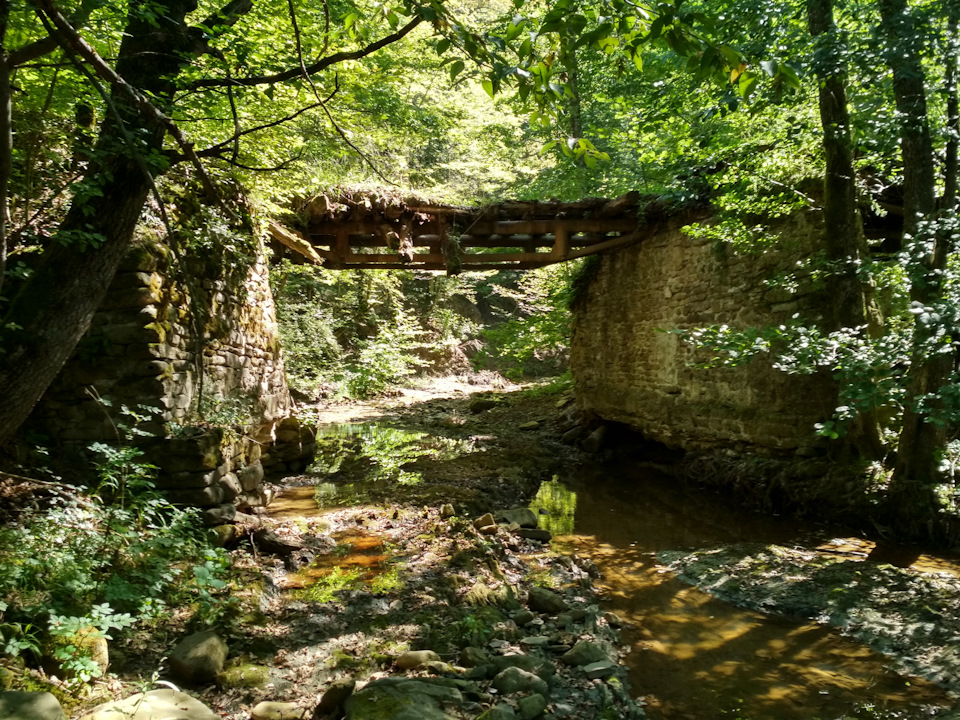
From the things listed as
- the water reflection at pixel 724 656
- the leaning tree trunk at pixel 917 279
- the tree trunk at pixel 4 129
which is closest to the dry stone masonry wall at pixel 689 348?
the leaning tree trunk at pixel 917 279

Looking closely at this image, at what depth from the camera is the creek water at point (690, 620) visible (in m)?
3.30

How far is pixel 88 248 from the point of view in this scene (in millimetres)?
3072

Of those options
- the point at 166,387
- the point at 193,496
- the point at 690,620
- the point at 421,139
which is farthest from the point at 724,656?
the point at 421,139

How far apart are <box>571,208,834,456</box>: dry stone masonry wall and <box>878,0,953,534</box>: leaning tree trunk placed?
1.12m

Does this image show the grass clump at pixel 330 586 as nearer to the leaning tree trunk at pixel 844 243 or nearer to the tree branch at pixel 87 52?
the tree branch at pixel 87 52

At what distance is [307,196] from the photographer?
848cm

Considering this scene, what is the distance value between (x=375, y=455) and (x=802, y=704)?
675 centimetres

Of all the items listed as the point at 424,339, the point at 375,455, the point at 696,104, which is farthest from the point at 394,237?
the point at 424,339

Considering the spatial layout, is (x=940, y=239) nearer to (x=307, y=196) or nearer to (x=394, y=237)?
(x=394, y=237)

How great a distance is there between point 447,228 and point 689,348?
401 cm

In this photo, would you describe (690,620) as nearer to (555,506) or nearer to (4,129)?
(555,506)

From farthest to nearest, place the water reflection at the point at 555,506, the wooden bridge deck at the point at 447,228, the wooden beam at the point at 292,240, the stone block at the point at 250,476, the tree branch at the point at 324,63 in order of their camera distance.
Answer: the wooden bridge deck at the point at 447,228 → the wooden beam at the point at 292,240 → the water reflection at the point at 555,506 → the stone block at the point at 250,476 → the tree branch at the point at 324,63

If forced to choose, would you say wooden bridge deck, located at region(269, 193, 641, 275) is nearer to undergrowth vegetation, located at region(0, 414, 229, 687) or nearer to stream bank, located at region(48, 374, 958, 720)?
stream bank, located at region(48, 374, 958, 720)

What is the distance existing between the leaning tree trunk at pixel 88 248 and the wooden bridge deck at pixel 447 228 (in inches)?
206
